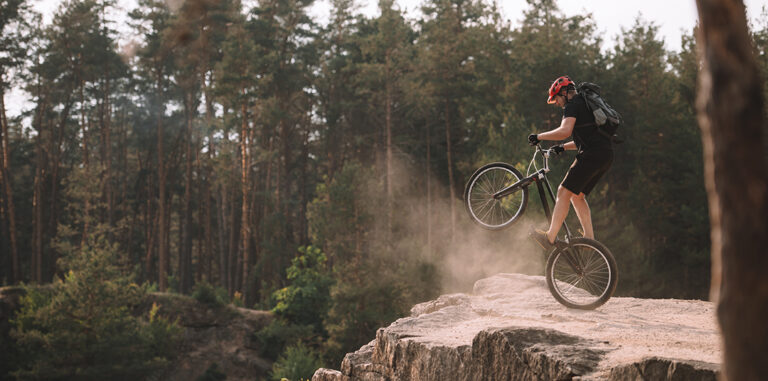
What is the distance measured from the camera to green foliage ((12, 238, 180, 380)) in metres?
18.7

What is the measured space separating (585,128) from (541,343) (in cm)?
215

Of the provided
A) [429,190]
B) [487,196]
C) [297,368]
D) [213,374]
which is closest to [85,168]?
[213,374]

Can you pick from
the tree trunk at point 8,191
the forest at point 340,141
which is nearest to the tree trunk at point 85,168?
the forest at point 340,141

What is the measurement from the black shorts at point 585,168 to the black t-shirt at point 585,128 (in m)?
0.06

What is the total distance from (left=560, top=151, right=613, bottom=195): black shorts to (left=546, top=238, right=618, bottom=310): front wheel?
1.79 feet

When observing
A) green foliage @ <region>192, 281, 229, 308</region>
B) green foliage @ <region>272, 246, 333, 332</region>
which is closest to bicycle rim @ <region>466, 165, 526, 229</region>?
green foliage @ <region>272, 246, 333, 332</region>

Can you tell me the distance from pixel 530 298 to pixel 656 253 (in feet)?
69.0

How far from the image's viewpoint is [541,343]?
455cm

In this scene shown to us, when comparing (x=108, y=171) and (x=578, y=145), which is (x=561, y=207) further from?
(x=108, y=171)

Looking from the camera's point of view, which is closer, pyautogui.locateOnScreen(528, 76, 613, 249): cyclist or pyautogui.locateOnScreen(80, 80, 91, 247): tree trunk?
pyautogui.locateOnScreen(528, 76, 613, 249): cyclist

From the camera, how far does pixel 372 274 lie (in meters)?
21.4

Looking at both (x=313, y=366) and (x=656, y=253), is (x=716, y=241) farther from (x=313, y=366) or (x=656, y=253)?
(x=656, y=253)

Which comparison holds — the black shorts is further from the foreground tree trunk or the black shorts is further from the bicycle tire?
the foreground tree trunk

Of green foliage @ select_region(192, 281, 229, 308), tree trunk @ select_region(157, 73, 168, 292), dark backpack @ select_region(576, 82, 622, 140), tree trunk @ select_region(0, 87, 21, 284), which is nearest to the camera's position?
dark backpack @ select_region(576, 82, 622, 140)
